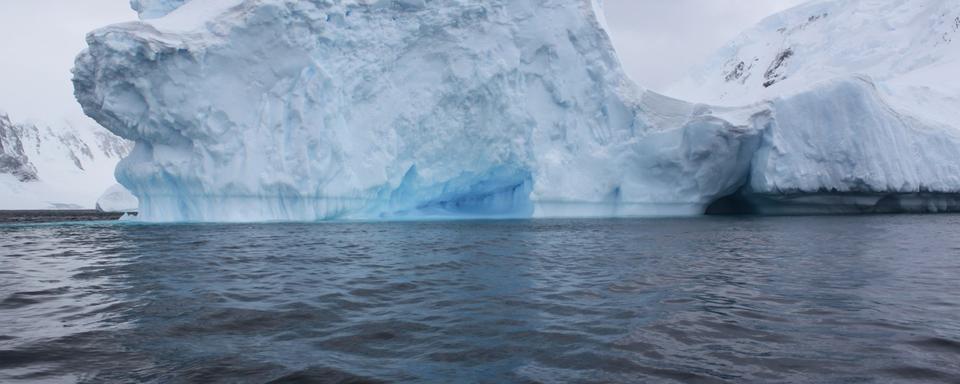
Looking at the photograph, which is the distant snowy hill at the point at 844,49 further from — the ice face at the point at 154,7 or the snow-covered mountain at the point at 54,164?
the snow-covered mountain at the point at 54,164

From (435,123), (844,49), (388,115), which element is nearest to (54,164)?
(388,115)

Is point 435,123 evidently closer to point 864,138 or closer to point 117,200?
point 864,138

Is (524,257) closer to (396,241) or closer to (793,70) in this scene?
(396,241)

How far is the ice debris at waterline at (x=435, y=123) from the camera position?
17.1m

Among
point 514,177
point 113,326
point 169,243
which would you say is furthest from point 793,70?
point 113,326

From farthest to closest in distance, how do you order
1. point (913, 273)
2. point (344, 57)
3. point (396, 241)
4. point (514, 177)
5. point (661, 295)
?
point (514, 177) → point (344, 57) → point (396, 241) → point (913, 273) → point (661, 295)

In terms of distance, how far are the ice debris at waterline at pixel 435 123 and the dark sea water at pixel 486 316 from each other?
27.6ft

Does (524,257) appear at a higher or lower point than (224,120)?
lower

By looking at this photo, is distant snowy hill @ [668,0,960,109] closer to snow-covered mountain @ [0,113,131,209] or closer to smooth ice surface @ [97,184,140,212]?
smooth ice surface @ [97,184,140,212]

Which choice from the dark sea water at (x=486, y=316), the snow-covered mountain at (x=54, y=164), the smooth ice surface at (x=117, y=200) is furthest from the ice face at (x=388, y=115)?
the snow-covered mountain at (x=54, y=164)

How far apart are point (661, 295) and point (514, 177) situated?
15806 millimetres

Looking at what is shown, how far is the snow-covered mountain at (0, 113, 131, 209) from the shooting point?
210 feet

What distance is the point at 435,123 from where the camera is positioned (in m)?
19.8

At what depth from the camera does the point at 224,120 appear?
17172mm
